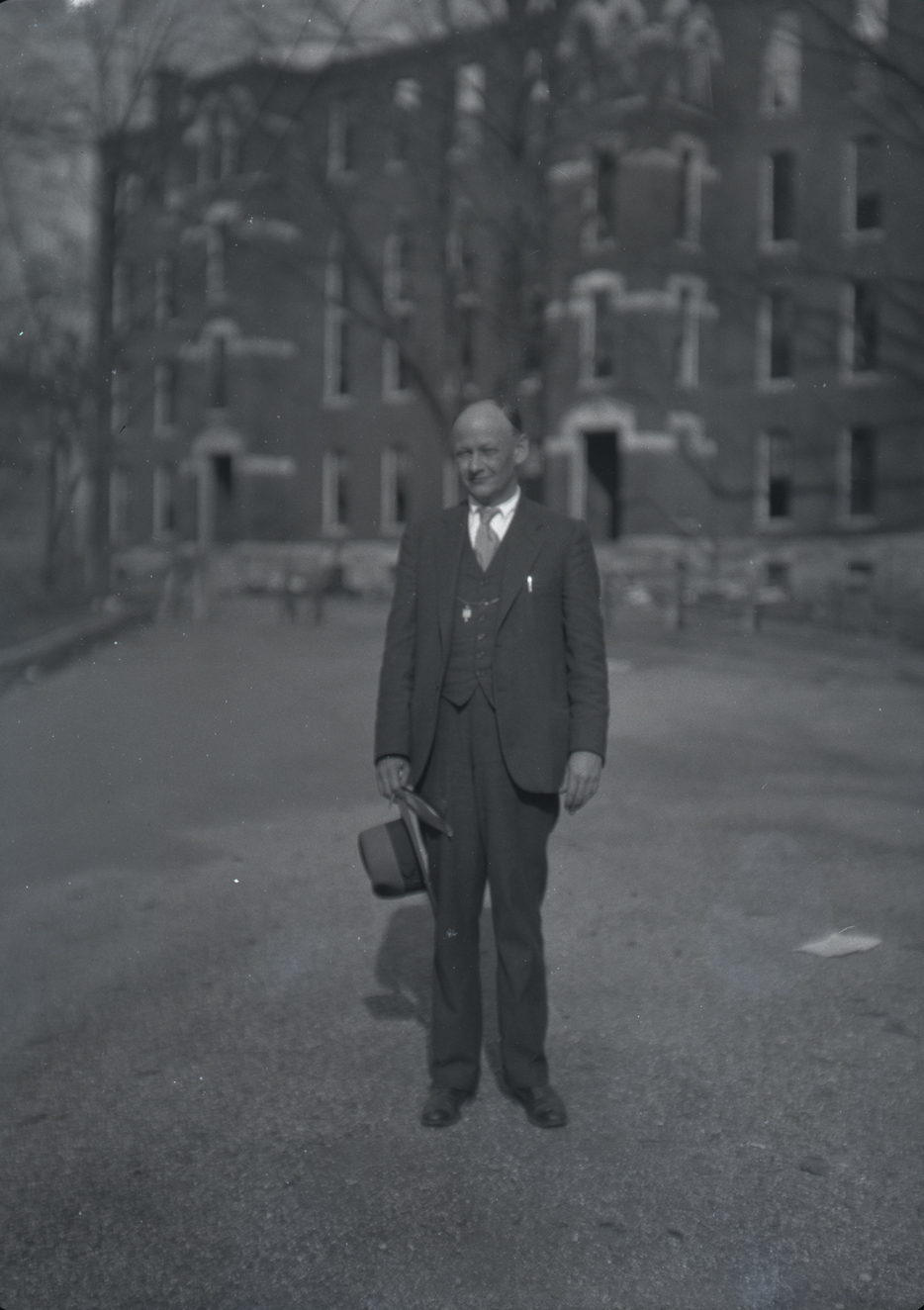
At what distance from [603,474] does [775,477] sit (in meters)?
7.53

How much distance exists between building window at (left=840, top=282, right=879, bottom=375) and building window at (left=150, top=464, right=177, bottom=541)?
Result: 12.0 meters

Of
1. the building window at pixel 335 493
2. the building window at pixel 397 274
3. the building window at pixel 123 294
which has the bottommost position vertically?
the building window at pixel 335 493

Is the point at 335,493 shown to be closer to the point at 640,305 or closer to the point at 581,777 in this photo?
the point at 581,777

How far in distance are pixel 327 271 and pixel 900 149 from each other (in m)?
8.16

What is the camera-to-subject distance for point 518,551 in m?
3.78

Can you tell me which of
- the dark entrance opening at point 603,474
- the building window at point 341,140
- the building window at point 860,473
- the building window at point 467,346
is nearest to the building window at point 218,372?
the building window at point 341,140

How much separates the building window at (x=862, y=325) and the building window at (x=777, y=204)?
1.15 meters

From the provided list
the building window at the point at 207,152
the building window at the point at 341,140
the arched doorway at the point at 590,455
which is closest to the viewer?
the building window at the point at 207,152

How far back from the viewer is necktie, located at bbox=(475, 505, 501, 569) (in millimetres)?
3846

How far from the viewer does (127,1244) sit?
3018 millimetres

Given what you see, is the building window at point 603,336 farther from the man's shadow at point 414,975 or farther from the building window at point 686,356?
the man's shadow at point 414,975

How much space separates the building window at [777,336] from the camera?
17.3 meters

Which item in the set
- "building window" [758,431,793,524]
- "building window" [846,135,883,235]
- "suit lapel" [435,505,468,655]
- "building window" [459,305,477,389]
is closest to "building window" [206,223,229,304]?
"suit lapel" [435,505,468,655]

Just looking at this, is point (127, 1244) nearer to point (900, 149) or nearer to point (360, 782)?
point (360, 782)
